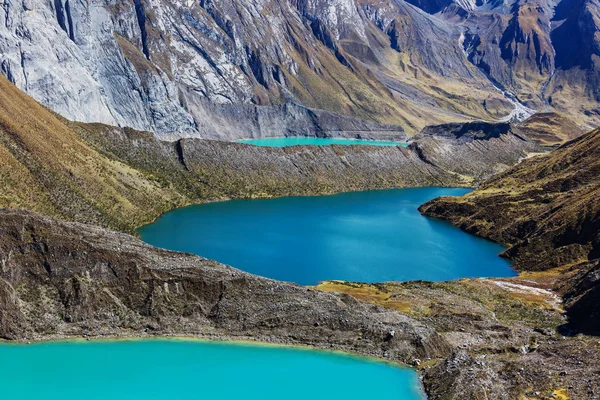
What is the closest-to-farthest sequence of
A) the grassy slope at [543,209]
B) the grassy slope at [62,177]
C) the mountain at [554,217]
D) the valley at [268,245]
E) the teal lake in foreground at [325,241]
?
the valley at [268,245] → the mountain at [554,217] → the teal lake in foreground at [325,241] → the grassy slope at [62,177] → the grassy slope at [543,209]

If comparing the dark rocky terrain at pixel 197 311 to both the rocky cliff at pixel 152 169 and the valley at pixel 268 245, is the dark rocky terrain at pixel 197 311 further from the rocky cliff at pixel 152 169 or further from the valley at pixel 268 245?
the rocky cliff at pixel 152 169

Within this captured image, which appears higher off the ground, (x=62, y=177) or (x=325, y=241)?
(x=62, y=177)

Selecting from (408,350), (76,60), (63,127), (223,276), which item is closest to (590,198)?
(408,350)

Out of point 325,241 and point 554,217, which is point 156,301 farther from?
point 554,217

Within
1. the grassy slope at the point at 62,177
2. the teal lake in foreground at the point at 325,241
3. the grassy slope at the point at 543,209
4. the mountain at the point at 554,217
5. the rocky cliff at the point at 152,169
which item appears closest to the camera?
the mountain at the point at 554,217

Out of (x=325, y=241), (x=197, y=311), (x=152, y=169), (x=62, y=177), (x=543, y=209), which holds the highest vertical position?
(x=543, y=209)

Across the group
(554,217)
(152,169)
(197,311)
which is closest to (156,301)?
(197,311)

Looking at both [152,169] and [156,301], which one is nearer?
[156,301]

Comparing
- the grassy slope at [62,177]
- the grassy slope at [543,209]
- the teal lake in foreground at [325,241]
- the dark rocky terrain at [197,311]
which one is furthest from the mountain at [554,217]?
the grassy slope at [62,177]
